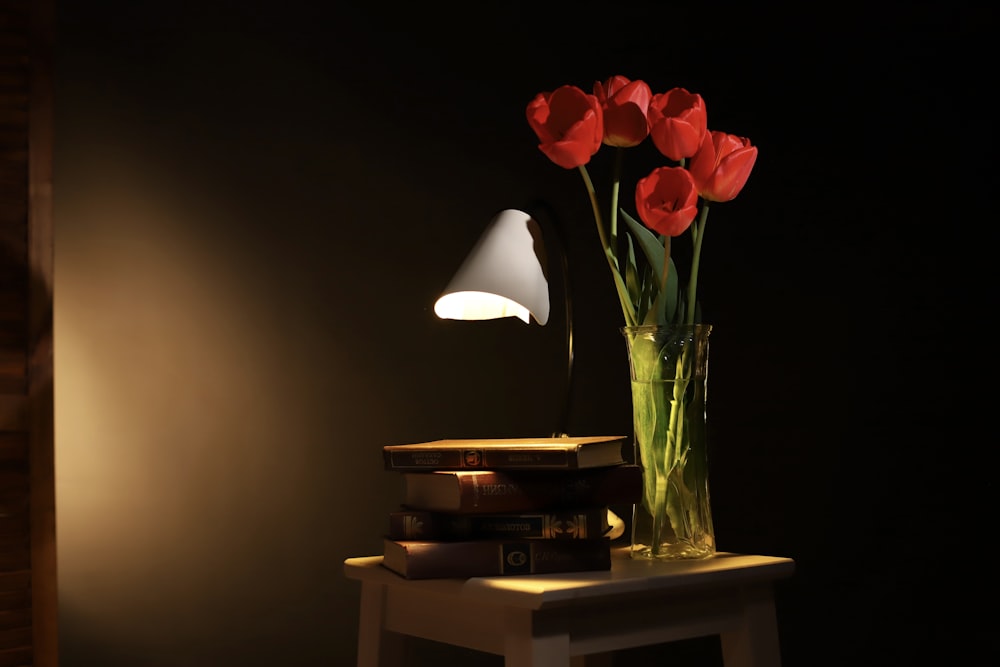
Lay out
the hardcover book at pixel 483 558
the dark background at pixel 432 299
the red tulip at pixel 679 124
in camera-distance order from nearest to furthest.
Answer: the hardcover book at pixel 483 558 → the red tulip at pixel 679 124 → the dark background at pixel 432 299

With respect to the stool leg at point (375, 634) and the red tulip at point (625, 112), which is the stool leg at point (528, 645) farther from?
the red tulip at point (625, 112)

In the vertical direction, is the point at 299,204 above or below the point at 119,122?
below

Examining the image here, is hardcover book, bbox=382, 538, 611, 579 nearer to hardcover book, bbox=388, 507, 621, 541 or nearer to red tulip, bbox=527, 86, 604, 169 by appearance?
hardcover book, bbox=388, 507, 621, 541

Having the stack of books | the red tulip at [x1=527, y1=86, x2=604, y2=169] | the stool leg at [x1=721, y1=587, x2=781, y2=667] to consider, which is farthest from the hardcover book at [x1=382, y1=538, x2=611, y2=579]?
the red tulip at [x1=527, y1=86, x2=604, y2=169]

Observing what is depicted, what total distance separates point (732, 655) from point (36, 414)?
112 cm

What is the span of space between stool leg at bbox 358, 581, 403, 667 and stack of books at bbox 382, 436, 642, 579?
0.09m

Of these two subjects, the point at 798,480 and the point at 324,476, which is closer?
the point at 324,476

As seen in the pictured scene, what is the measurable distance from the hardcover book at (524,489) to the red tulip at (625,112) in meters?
0.43

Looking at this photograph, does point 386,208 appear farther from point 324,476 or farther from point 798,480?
point 798,480

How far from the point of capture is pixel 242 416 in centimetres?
186

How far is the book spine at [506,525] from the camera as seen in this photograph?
1.26m

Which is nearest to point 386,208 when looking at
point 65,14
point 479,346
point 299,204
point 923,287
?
point 299,204

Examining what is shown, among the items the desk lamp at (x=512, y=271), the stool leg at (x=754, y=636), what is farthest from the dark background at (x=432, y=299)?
the stool leg at (x=754, y=636)

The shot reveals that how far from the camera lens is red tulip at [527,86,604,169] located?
1345 mm
